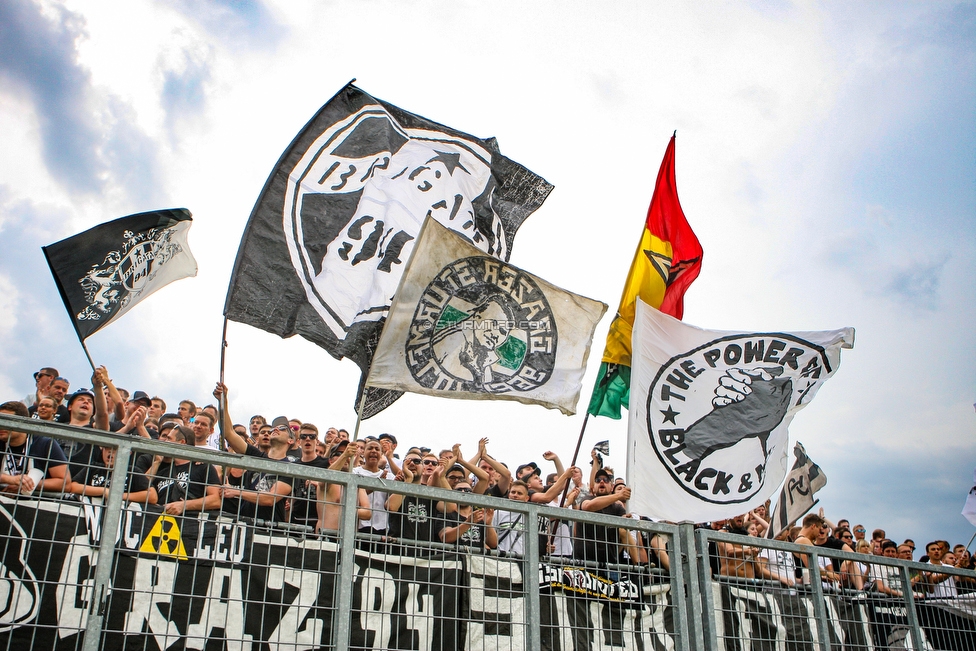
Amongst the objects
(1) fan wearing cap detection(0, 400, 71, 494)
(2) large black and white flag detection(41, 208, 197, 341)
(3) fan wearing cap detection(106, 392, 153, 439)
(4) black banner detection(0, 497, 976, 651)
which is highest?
(2) large black and white flag detection(41, 208, 197, 341)

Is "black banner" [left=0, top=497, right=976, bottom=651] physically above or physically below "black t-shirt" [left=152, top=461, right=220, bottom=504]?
below

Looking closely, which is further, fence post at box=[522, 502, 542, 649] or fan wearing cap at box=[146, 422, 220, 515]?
fence post at box=[522, 502, 542, 649]

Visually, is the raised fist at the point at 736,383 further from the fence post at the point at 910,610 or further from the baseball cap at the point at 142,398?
→ the baseball cap at the point at 142,398

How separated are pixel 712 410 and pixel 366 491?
120 inches

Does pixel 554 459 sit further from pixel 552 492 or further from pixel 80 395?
pixel 80 395

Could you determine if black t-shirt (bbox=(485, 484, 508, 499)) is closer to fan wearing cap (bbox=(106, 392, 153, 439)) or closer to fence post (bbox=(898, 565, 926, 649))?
fan wearing cap (bbox=(106, 392, 153, 439))

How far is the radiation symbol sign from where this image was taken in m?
4.58

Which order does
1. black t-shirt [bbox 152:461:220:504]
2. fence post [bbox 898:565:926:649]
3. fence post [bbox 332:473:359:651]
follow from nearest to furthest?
fence post [bbox 332:473:359:651], black t-shirt [bbox 152:461:220:504], fence post [bbox 898:565:926:649]

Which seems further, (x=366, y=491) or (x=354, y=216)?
(x=354, y=216)

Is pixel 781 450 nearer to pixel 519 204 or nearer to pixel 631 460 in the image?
pixel 631 460

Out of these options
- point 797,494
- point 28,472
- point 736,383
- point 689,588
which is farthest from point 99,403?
point 797,494

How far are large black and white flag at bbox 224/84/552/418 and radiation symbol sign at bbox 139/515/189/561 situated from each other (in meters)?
2.53

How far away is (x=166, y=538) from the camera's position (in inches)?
182

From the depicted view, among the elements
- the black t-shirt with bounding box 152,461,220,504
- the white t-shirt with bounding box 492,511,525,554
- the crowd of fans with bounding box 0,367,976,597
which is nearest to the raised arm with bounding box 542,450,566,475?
the crowd of fans with bounding box 0,367,976,597
